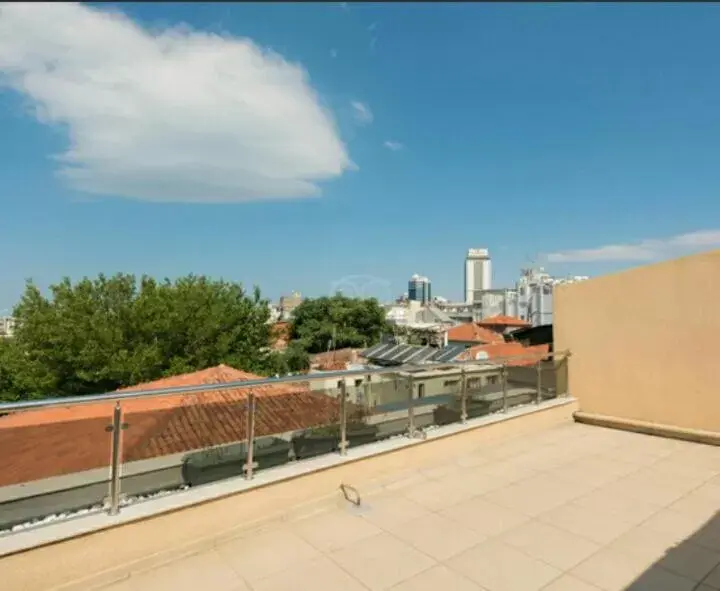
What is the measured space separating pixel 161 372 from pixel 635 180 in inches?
890

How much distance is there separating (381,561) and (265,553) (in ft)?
2.34

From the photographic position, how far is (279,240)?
124ft

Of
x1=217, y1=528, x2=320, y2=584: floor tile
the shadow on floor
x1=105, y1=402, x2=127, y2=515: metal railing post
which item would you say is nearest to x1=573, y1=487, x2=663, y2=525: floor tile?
the shadow on floor

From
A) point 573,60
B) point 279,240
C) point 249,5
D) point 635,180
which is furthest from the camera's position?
point 279,240

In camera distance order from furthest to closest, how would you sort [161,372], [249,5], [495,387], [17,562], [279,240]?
1. [279,240]
2. [161,372]
3. [495,387]
4. [249,5]
5. [17,562]

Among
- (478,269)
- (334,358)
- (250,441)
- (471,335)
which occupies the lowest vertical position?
(334,358)

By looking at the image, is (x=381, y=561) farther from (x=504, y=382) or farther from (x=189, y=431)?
(x=504, y=382)

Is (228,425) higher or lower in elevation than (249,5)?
lower

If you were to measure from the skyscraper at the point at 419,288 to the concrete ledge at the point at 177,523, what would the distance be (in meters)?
141

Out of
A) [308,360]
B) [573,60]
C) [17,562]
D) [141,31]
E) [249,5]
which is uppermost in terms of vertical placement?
[573,60]

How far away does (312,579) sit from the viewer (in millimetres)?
2457

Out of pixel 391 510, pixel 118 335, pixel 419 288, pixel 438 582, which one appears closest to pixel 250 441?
pixel 391 510

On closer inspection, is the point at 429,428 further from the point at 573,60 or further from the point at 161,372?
the point at 161,372

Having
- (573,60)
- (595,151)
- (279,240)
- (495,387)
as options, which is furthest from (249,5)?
(279,240)
